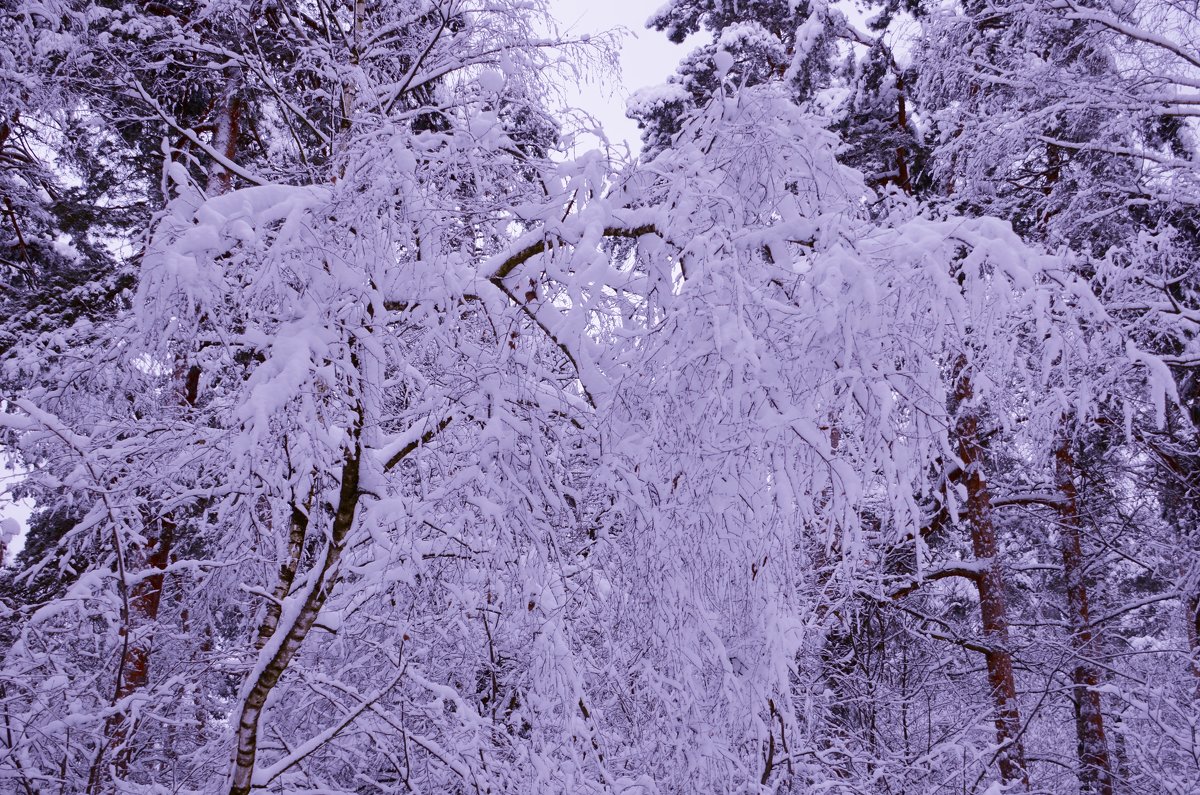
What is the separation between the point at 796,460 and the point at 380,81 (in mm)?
4628

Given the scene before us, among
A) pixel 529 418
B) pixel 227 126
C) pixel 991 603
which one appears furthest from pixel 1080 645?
pixel 227 126

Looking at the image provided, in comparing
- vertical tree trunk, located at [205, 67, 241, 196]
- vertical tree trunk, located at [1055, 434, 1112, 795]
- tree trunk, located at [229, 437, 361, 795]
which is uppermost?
vertical tree trunk, located at [205, 67, 241, 196]

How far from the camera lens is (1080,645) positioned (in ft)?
29.1

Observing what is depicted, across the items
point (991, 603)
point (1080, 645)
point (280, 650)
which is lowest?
point (280, 650)

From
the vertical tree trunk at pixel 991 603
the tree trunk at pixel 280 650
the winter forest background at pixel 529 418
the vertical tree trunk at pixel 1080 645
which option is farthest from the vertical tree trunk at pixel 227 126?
the vertical tree trunk at pixel 1080 645

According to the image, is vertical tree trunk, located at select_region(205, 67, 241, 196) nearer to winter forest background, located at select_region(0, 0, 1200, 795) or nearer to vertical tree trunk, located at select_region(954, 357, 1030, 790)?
winter forest background, located at select_region(0, 0, 1200, 795)

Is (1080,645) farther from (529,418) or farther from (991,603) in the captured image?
(529,418)

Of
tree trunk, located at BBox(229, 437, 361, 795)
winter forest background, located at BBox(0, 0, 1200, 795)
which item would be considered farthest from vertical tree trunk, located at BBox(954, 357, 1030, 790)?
tree trunk, located at BBox(229, 437, 361, 795)

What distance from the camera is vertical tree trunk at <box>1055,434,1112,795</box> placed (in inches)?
352

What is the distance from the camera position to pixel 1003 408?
2479 mm

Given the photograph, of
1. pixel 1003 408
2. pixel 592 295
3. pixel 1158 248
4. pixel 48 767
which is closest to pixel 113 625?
pixel 48 767

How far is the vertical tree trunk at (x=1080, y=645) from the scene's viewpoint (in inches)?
352

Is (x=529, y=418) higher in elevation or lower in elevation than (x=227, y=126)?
lower

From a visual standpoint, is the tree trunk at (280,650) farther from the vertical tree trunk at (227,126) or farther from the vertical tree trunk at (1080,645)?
the vertical tree trunk at (1080,645)
